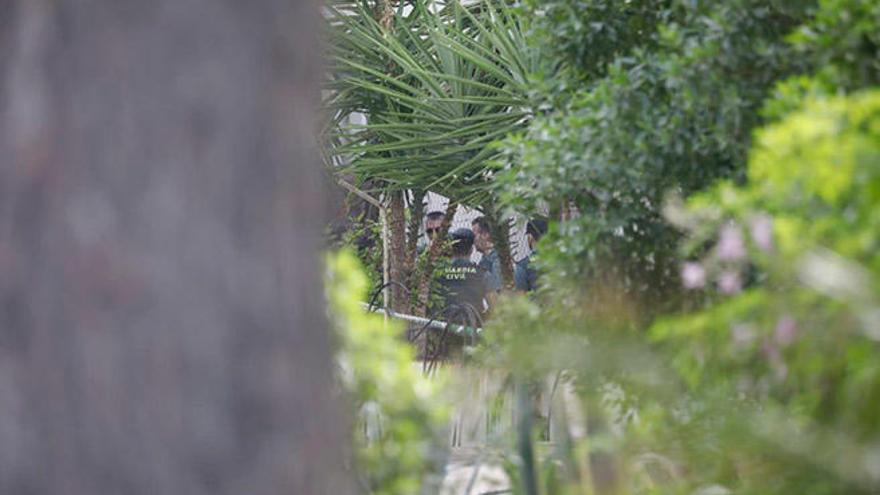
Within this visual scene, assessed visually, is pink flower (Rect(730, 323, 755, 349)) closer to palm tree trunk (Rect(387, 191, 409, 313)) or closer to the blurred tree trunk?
the blurred tree trunk

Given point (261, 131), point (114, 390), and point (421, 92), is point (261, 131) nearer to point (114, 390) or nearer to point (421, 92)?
point (114, 390)

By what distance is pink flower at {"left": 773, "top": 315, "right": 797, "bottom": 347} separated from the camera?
2951mm

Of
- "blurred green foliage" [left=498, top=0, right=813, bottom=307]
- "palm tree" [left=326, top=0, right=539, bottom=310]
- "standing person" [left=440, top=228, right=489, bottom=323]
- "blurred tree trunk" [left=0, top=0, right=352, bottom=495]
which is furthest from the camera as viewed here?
"standing person" [left=440, top=228, right=489, bottom=323]

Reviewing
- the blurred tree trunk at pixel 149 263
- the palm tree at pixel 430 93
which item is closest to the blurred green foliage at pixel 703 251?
the blurred tree trunk at pixel 149 263

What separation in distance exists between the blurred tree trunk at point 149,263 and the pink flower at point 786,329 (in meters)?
0.97

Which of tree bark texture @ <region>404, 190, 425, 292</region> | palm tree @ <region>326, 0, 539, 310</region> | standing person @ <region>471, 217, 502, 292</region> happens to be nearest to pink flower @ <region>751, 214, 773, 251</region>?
palm tree @ <region>326, 0, 539, 310</region>

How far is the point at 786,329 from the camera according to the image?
9.72 ft

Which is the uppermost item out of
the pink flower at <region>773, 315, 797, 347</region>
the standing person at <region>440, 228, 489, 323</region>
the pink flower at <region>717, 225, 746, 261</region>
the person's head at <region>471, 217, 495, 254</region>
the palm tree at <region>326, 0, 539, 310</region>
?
the palm tree at <region>326, 0, 539, 310</region>

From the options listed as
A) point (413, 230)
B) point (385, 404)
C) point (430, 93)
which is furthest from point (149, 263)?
point (413, 230)

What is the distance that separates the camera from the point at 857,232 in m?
2.95

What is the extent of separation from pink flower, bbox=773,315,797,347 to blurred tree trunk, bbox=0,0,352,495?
3.17 feet

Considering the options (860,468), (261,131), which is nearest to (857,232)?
(860,468)

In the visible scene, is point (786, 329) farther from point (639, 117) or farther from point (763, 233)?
point (639, 117)

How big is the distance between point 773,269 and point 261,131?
1101mm
